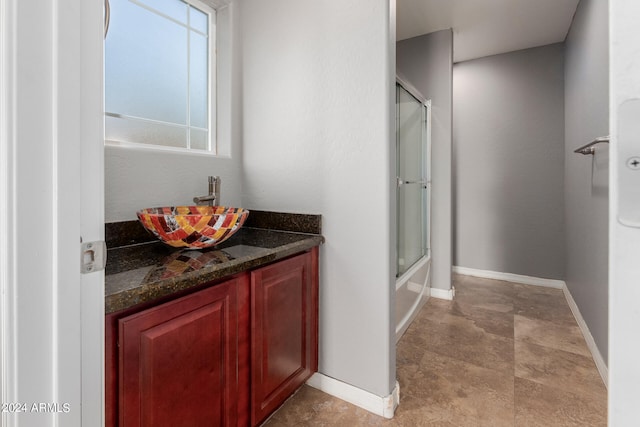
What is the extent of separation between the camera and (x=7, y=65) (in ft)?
1.65

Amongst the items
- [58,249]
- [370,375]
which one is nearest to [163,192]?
[58,249]

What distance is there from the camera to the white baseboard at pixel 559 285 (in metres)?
1.94

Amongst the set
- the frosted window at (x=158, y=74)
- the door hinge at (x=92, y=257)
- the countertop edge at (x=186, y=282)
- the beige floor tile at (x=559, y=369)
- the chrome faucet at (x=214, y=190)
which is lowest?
the beige floor tile at (x=559, y=369)

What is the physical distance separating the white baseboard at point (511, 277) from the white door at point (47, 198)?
12.8 ft

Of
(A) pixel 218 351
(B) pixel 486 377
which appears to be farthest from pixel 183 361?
(B) pixel 486 377

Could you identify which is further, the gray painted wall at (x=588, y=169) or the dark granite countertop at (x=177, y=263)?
the gray painted wall at (x=588, y=169)

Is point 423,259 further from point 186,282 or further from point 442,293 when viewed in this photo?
point 186,282

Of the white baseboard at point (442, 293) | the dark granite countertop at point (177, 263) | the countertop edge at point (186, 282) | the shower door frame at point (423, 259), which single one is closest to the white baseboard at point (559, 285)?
the white baseboard at point (442, 293)

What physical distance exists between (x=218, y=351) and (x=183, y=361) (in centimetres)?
13

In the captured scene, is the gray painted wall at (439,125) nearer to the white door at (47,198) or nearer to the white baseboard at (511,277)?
the white baseboard at (511,277)

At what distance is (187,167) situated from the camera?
1640 mm

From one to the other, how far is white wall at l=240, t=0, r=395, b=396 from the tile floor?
210mm

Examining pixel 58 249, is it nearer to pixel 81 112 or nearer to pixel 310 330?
pixel 81 112

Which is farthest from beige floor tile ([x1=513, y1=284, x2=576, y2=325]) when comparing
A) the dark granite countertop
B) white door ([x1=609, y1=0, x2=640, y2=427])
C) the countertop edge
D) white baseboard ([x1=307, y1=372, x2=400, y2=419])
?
white door ([x1=609, y1=0, x2=640, y2=427])
